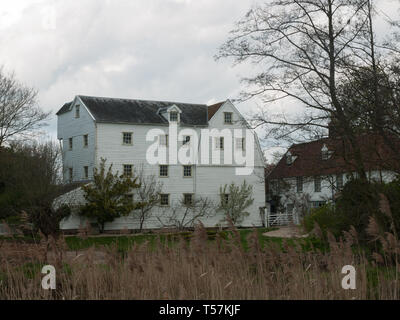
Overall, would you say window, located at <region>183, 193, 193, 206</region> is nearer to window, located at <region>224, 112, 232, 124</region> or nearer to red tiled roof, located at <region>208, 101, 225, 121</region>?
red tiled roof, located at <region>208, 101, 225, 121</region>

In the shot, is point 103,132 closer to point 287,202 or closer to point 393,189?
point 287,202

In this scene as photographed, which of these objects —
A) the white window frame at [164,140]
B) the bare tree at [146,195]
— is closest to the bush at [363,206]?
the bare tree at [146,195]

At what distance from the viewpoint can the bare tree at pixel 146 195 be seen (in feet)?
114

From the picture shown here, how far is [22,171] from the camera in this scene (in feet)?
80.3

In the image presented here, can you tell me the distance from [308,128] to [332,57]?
2.03 m

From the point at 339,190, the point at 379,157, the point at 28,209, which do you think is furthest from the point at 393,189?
the point at 28,209

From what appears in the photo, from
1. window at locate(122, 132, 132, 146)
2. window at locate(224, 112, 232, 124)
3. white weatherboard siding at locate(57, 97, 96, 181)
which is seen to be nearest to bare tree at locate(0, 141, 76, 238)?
white weatherboard siding at locate(57, 97, 96, 181)

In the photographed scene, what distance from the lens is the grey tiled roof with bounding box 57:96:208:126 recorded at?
36.3 metres

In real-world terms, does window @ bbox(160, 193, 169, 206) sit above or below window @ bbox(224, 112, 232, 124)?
below

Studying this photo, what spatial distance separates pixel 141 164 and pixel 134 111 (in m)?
4.14

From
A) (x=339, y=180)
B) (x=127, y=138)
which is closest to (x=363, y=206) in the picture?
(x=339, y=180)

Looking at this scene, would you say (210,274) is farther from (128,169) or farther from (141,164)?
(141,164)

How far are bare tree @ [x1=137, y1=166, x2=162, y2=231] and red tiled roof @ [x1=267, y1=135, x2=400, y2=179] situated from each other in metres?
19.7

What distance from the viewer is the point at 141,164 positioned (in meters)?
36.6
